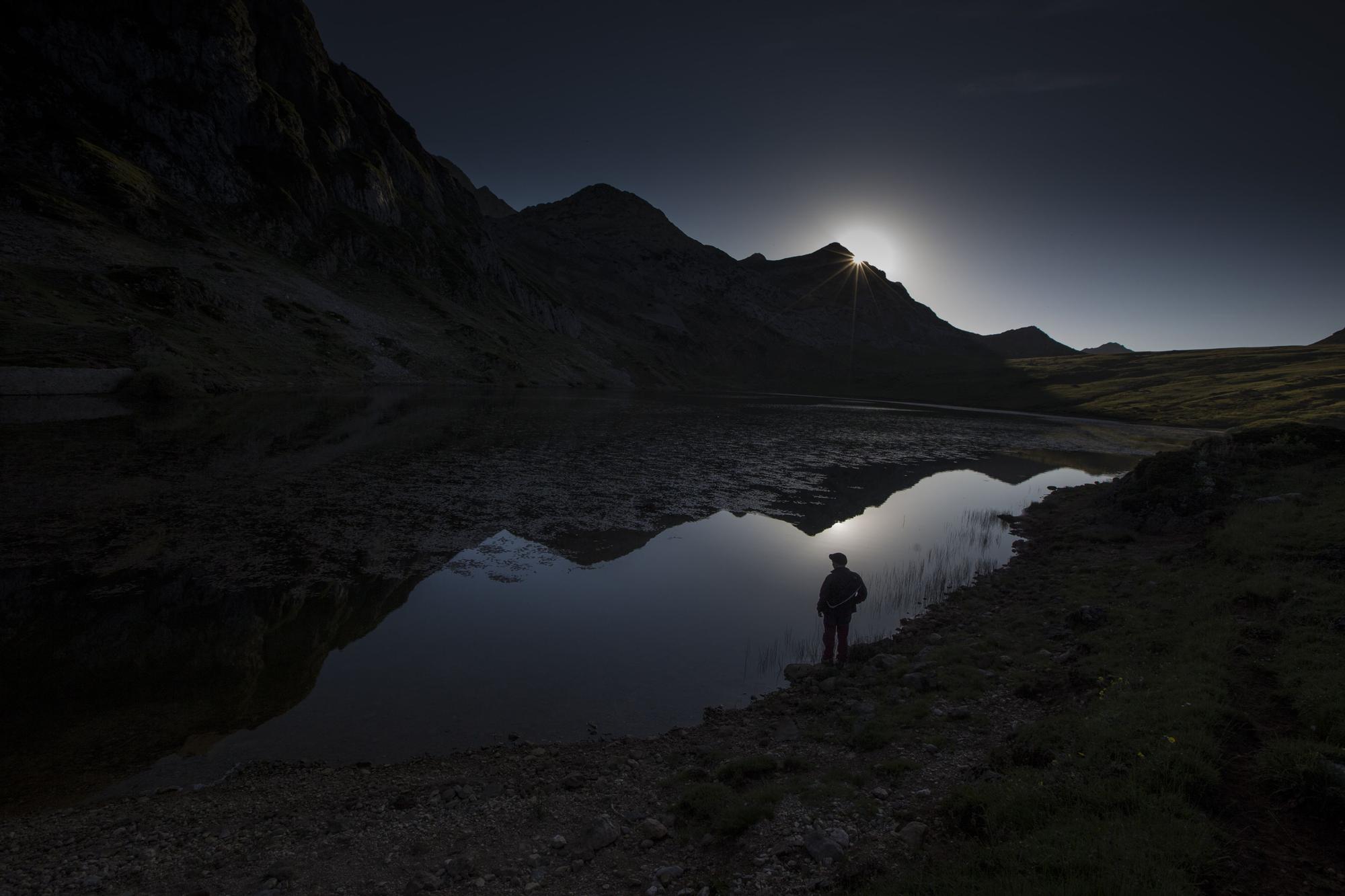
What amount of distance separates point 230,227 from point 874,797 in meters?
157

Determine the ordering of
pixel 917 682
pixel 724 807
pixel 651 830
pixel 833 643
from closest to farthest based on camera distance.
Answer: pixel 651 830 → pixel 724 807 → pixel 917 682 → pixel 833 643

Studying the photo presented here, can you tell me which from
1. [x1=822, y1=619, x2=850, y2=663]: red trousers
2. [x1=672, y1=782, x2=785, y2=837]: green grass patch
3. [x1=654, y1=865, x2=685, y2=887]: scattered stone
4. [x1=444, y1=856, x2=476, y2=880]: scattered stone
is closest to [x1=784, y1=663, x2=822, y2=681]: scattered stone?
[x1=822, y1=619, x2=850, y2=663]: red trousers

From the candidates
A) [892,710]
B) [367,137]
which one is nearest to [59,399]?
[892,710]

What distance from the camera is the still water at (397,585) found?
1156 centimetres

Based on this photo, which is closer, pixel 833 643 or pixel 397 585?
pixel 833 643

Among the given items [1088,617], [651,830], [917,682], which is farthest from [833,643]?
[651,830]

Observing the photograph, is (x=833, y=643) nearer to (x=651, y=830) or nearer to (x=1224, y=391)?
(x=651, y=830)

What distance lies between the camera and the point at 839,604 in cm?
1545

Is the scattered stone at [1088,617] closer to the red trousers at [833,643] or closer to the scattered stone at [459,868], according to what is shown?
the red trousers at [833,643]

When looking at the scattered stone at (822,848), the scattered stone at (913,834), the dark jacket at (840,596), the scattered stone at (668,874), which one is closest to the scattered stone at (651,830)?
the scattered stone at (668,874)

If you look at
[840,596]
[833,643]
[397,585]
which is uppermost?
[840,596]

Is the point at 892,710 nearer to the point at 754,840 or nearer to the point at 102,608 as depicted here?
the point at 754,840

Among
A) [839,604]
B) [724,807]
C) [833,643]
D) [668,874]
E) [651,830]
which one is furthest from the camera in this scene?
[833,643]

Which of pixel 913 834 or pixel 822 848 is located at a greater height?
pixel 913 834
